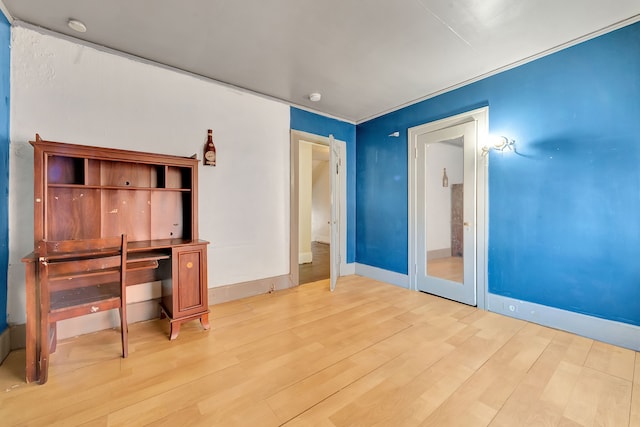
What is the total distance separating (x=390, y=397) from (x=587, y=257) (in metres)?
2.18

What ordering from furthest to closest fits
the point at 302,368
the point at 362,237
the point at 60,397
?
the point at 362,237 < the point at 302,368 < the point at 60,397

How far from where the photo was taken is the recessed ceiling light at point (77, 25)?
2.06m

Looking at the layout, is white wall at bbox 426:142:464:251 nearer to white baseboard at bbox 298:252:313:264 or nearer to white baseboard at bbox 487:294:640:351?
white baseboard at bbox 487:294:640:351

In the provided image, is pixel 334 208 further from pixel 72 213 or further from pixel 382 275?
pixel 72 213

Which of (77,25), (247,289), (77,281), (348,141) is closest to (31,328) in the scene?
(77,281)

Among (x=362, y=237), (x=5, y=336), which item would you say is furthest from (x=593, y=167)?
(x=5, y=336)

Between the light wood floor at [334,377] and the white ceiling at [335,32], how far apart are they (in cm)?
262

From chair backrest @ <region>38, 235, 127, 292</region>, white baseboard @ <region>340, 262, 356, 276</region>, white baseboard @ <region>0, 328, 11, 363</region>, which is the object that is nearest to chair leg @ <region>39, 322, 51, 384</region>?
chair backrest @ <region>38, 235, 127, 292</region>

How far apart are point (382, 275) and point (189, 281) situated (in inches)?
109

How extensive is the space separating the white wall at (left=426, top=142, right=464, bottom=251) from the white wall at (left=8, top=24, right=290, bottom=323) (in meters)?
1.96

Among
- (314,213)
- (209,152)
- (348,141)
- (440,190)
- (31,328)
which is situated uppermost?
(348,141)

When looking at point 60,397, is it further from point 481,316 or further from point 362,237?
point 362,237

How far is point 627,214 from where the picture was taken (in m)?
Answer: 2.11

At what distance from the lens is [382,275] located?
408 cm
